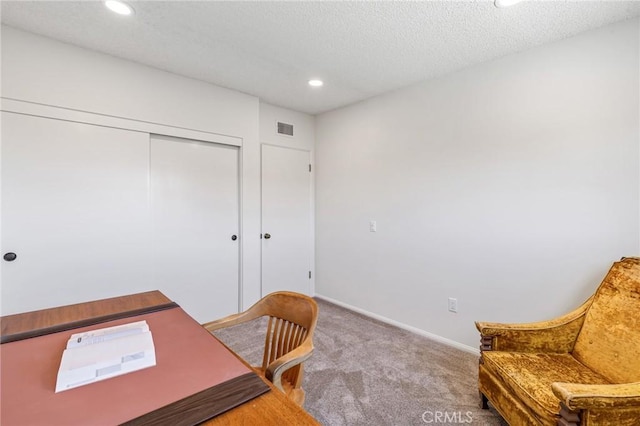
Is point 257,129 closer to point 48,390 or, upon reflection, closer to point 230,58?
point 230,58

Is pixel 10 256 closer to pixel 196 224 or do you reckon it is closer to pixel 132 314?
pixel 196 224

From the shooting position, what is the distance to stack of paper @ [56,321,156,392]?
0.91m

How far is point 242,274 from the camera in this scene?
3.33 meters

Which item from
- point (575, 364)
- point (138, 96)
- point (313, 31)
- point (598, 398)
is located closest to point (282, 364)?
point (598, 398)

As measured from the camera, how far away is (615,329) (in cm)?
161

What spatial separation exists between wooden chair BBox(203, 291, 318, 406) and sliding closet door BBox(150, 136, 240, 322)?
1664 mm

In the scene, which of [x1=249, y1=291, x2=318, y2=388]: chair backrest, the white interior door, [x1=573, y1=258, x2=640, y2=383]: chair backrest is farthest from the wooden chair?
the white interior door

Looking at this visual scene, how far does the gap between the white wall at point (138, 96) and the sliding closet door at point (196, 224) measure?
5.8 inches

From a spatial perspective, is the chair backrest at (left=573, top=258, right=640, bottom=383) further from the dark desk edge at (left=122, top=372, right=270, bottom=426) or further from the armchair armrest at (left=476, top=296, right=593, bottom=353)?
the dark desk edge at (left=122, top=372, right=270, bottom=426)

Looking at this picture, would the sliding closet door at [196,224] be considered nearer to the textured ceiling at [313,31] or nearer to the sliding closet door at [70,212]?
the sliding closet door at [70,212]

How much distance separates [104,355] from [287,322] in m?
0.75

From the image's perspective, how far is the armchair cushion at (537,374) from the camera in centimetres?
137

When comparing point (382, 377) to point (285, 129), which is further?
point (285, 129)

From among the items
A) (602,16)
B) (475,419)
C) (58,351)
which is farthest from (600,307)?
(58,351)
